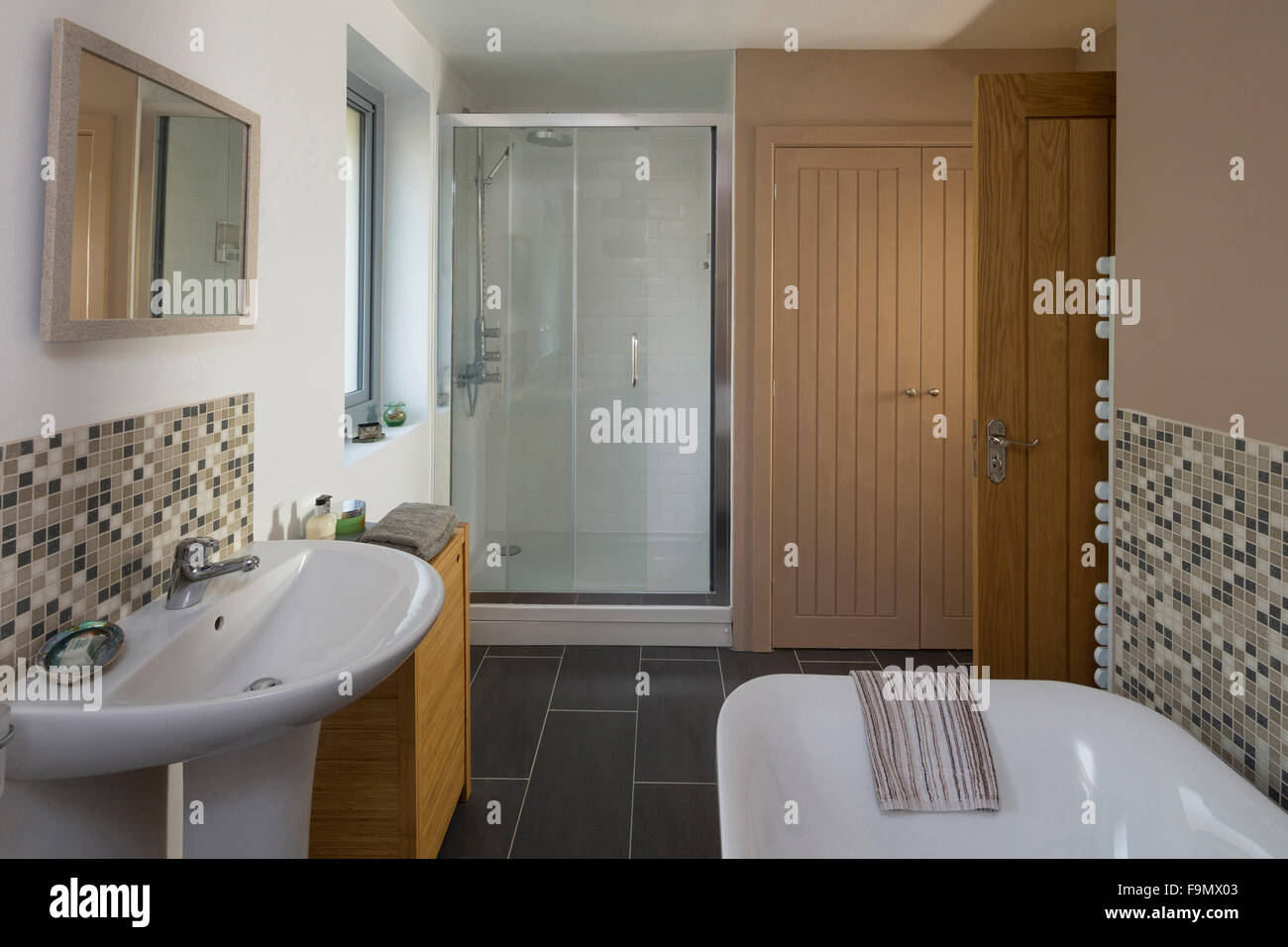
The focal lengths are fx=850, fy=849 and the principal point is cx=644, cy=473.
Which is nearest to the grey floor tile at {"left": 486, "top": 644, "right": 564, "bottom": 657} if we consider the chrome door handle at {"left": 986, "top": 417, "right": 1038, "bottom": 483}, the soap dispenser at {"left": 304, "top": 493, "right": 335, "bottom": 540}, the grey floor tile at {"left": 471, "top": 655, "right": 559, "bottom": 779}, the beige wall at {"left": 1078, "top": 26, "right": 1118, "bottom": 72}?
the grey floor tile at {"left": 471, "top": 655, "right": 559, "bottom": 779}

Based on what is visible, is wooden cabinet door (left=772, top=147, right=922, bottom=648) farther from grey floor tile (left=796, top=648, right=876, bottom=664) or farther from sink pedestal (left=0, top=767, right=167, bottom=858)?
sink pedestal (left=0, top=767, right=167, bottom=858)

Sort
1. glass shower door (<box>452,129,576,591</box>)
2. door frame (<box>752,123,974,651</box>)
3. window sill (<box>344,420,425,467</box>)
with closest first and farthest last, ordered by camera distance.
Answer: window sill (<box>344,420,425,467</box>) → door frame (<box>752,123,974,651</box>) → glass shower door (<box>452,129,576,591</box>)

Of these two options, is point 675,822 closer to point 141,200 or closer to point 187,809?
point 187,809

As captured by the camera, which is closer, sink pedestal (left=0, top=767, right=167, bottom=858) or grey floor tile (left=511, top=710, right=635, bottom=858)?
sink pedestal (left=0, top=767, right=167, bottom=858)

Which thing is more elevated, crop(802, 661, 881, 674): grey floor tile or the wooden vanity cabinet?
the wooden vanity cabinet

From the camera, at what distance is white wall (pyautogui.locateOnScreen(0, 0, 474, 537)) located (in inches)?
46.5

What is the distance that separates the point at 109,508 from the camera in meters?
1.38

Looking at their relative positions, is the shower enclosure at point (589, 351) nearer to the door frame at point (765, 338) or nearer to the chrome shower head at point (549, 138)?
the chrome shower head at point (549, 138)

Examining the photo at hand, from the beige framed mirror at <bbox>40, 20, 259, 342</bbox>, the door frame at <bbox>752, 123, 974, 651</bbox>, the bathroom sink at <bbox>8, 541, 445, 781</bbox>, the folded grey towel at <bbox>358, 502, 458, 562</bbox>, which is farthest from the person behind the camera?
the door frame at <bbox>752, 123, 974, 651</bbox>

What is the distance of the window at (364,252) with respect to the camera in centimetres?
317

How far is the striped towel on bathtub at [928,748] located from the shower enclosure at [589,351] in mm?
1937

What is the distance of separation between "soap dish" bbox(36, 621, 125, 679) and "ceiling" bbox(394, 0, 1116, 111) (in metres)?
2.56

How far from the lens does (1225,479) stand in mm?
1380
